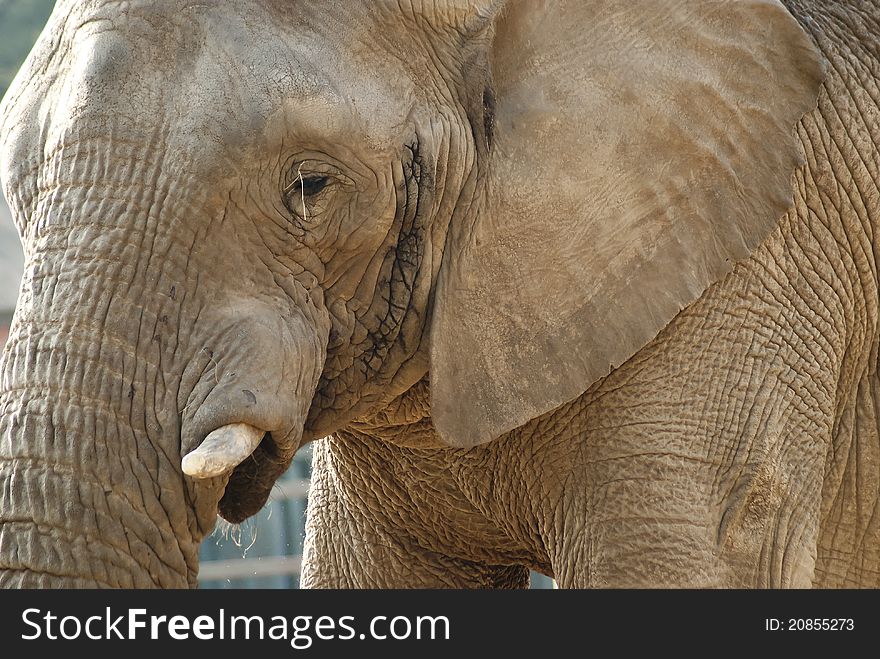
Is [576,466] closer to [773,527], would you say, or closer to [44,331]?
[773,527]

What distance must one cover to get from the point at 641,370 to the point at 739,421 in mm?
243

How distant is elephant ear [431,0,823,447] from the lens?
10.7 feet

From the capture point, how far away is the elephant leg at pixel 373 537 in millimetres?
4082

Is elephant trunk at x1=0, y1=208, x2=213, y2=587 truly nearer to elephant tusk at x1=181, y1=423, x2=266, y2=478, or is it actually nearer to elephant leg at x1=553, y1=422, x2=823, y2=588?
elephant tusk at x1=181, y1=423, x2=266, y2=478

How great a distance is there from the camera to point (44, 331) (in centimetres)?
284

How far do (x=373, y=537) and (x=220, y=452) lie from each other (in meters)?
1.59

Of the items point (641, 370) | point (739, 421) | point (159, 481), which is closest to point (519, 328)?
point (641, 370)

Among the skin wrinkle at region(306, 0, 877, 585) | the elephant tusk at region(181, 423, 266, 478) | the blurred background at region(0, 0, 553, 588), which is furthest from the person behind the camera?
the blurred background at region(0, 0, 553, 588)

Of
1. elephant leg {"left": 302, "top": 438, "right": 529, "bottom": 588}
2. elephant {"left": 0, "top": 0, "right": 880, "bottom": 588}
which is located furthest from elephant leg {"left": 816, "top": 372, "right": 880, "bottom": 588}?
elephant leg {"left": 302, "top": 438, "right": 529, "bottom": 588}

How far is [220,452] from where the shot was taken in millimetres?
2732

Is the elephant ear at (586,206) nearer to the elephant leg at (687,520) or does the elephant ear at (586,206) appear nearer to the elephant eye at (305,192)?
the elephant leg at (687,520)

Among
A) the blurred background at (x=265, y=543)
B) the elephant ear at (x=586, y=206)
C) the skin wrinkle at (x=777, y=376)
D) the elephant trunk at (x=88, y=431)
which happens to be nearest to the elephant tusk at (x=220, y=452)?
the elephant trunk at (x=88, y=431)

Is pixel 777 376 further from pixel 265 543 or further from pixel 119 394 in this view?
pixel 265 543

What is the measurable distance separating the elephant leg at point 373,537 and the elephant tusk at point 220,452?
1172 millimetres
